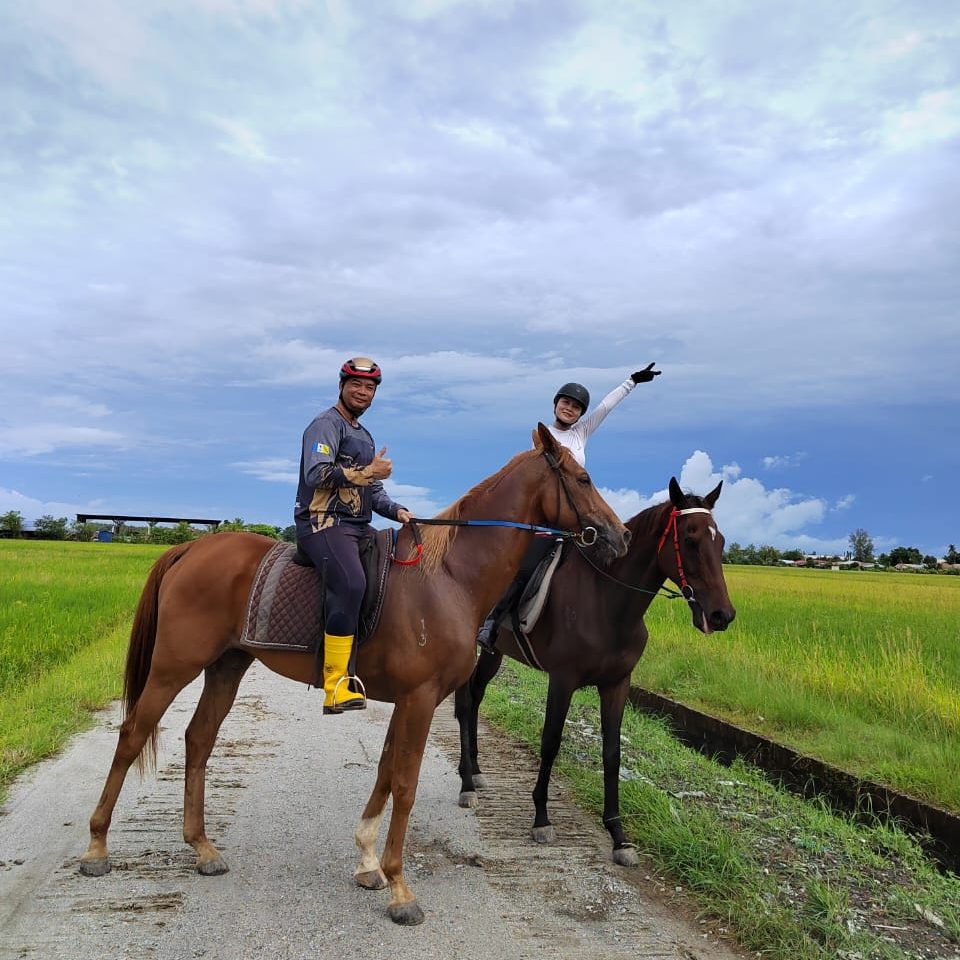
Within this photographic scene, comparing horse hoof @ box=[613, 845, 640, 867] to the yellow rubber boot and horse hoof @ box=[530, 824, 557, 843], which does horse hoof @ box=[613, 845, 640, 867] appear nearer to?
horse hoof @ box=[530, 824, 557, 843]

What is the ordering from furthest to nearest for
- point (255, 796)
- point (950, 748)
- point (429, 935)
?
point (950, 748), point (255, 796), point (429, 935)

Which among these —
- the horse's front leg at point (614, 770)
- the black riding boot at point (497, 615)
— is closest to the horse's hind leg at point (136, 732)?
the black riding boot at point (497, 615)

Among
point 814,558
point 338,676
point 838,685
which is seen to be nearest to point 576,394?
point 338,676

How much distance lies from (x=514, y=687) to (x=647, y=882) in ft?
20.5

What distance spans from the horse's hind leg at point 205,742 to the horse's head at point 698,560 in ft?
10.1

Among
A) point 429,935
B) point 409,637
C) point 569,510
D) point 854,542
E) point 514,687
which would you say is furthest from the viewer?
point 854,542

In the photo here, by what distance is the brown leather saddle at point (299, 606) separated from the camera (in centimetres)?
457

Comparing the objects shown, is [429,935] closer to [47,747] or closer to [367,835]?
[367,835]

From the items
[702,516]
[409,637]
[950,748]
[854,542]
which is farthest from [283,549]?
[854,542]

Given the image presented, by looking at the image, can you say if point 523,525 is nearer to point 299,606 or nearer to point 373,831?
point 299,606

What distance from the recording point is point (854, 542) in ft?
408

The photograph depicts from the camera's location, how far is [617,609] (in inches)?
220

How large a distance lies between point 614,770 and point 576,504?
6.43 feet

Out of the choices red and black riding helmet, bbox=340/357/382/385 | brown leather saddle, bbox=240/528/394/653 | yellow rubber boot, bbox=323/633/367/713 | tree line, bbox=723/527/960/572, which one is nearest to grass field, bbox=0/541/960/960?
yellow rubber boot, bbox=323/633/367/713
